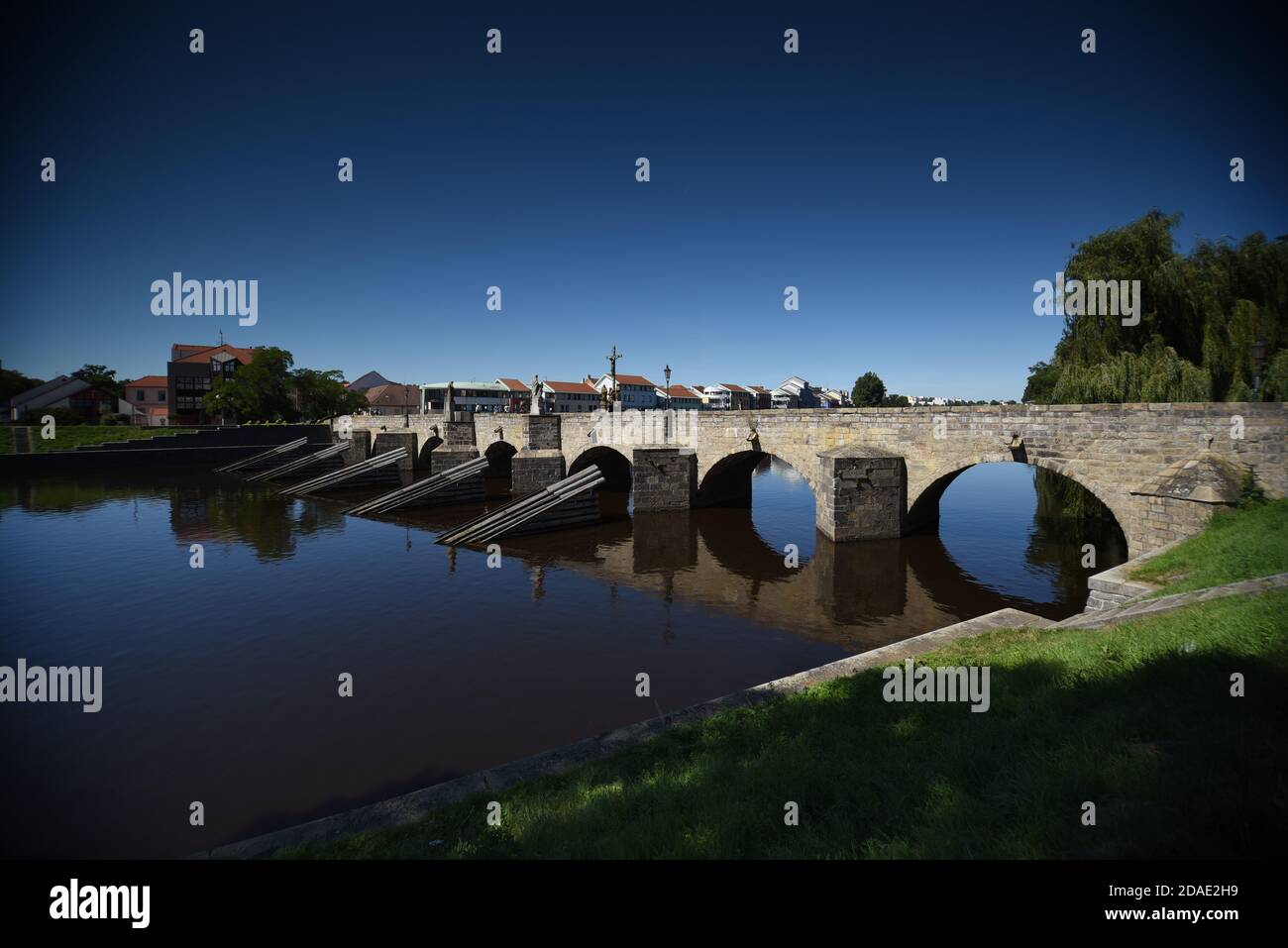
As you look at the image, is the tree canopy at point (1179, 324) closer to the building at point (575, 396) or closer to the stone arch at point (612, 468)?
the stone arch at point (612, 468)

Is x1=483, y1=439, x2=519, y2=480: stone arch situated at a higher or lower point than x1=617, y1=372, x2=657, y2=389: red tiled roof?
lower

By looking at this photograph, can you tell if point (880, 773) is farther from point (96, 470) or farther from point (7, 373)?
point (7, 373)

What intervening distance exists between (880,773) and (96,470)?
192ft

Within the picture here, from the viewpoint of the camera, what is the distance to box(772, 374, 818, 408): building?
122281 mm

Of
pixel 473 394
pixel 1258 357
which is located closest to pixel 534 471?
pixel 1258 357

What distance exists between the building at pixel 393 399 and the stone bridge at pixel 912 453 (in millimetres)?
73973

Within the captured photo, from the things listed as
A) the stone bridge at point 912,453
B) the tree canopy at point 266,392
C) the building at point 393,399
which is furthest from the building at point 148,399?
the stone bridge at point 912,453

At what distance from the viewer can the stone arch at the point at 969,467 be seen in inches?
558

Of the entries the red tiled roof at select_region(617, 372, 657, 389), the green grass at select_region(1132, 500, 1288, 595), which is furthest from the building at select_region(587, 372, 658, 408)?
the green grass at select_region(1132, 500, 1288, 595)

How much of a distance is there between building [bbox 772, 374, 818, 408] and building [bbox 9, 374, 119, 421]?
111843 millimetres

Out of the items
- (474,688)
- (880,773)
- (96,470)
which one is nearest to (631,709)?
(474,688)

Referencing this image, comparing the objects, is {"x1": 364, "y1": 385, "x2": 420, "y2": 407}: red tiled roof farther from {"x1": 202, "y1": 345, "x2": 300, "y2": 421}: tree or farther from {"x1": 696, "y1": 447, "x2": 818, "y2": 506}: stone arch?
{"x1": 696, "y1": 447, "x2": 818, "y2": 506}: stone arch

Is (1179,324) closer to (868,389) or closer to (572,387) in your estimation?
(868,389)

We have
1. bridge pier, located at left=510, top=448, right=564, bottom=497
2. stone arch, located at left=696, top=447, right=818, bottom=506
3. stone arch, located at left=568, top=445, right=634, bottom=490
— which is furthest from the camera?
stone arch, located at left=568, top=445, right=634, bottom=490
